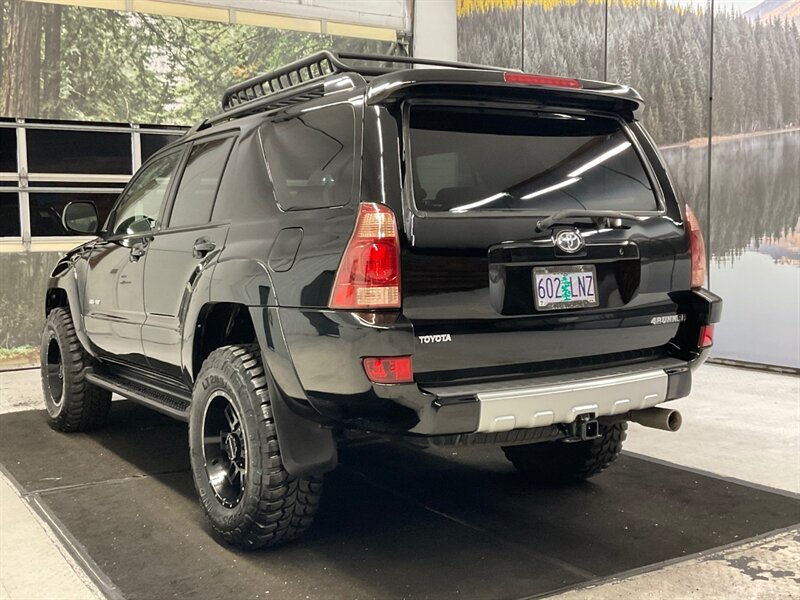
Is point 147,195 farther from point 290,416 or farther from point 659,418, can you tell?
point 659,418

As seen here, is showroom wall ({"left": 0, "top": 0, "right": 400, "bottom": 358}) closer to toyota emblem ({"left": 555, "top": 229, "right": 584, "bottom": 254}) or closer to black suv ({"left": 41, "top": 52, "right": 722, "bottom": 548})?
black suv ({"left": 41, "top": 52, "right": 722, "bottom": 548})

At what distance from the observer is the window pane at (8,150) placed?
28.5 ft

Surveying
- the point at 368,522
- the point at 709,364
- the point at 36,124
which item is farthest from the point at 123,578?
the point at 36,124

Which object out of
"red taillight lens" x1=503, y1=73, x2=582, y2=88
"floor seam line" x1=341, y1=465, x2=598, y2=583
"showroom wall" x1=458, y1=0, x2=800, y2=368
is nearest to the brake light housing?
"red taillight lens" x1=503, y1=73, x2=582, y2=88

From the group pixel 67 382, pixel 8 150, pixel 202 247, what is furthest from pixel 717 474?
pixel 8 150

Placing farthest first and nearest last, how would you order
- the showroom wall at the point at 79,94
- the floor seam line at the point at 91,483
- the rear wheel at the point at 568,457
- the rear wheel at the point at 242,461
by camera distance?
the showroom wall at the point at 79,94 < the floor seam line at the point at 91,483 < the rear wheel at the point at 568,457 < the rear wheel at the point at 242,461

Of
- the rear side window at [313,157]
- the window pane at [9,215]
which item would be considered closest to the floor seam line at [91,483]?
the rear side window at [313,157]

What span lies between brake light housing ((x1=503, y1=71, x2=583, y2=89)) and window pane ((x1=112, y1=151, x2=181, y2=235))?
6.66 feet

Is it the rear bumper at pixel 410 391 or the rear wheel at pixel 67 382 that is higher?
the rear bumper at pixel 410 391

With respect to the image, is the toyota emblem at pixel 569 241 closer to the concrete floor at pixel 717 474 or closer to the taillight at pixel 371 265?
the taillight at pixel 371 265

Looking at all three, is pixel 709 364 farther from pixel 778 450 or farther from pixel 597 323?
pixel 597 323

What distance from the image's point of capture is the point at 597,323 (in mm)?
3168

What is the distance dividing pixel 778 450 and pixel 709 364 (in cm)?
325

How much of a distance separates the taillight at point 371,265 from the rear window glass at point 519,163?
0.17 metres
